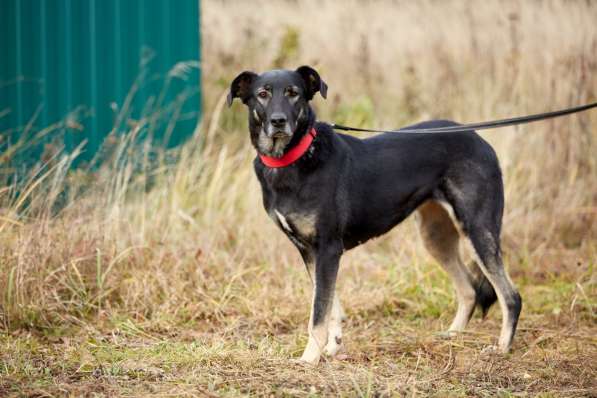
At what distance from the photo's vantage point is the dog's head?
4.11 metres

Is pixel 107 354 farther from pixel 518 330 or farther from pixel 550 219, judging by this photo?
pixel 550 219

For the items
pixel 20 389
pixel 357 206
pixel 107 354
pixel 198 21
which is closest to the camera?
pixel 20 389

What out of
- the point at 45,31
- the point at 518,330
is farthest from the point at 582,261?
the point at 45,31

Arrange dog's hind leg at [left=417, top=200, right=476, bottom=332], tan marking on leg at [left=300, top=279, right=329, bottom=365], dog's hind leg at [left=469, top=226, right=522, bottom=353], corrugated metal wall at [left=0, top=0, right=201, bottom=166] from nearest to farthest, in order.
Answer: tan marking on leg at [left=300, top=279, right=329, bottom=365], dog's hind leg at [left=469, top=226, right=522, bottom=353], dog's hind leg at [left=417, top=200, right=476, bottom=332], corrugated metal wall at [left=0, top=0, right=201, bottom=166]

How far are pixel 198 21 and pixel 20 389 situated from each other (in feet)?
18.6

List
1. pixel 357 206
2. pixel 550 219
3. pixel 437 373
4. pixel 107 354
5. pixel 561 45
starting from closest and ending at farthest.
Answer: pixel 437 373, pixel 107 354, pixel 357 206, pixel 550 219, pixel 561 45

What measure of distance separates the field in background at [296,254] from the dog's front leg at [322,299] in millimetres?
192

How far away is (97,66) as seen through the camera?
7.57 m

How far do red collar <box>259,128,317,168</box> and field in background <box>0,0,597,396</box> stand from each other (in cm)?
103

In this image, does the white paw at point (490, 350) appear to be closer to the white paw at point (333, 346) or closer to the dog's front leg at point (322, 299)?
the white paw at point (333, 346)

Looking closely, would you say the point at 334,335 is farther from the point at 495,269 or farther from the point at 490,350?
the point at 495,269

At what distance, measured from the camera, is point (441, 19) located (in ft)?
29.1

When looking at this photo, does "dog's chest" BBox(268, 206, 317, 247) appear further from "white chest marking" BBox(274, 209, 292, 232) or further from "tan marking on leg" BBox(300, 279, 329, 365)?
"tan marking on leg" BBox(300, 279, 329, 365)

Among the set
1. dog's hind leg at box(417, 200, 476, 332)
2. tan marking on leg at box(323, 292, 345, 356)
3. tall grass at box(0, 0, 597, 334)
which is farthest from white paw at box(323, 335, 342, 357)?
dog's hind leg at box(417, 200, 476, 332)
